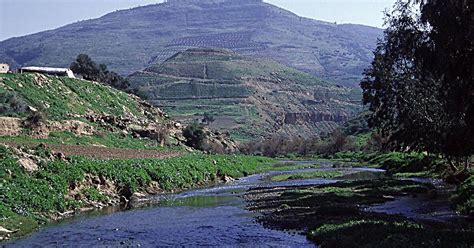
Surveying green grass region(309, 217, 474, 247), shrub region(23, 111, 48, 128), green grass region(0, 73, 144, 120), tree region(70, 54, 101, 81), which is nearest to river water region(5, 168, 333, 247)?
green grass region(309, 217, 474, 247)

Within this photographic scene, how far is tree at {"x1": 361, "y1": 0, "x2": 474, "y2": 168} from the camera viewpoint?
106ft

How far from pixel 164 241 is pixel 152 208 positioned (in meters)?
17.9

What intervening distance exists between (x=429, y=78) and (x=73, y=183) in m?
37.7

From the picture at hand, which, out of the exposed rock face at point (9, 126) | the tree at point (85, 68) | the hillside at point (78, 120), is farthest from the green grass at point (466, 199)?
the tree at point (85, 68)

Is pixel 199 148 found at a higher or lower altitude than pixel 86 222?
lower

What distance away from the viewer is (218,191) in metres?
72.2

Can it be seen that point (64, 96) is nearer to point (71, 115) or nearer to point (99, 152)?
point (71, 115)

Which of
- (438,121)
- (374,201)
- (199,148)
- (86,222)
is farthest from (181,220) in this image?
(199,148)

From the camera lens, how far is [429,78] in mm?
56125

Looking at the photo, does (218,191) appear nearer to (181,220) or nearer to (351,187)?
(351,187)

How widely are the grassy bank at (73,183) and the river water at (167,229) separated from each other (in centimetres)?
238

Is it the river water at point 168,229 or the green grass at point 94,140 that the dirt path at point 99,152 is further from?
the river water at point 168,229

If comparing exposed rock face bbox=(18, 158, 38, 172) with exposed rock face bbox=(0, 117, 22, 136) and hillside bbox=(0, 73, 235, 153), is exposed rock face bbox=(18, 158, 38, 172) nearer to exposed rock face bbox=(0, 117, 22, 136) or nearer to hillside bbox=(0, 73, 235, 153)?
hillside bbox=(0, 73, 235, 153)

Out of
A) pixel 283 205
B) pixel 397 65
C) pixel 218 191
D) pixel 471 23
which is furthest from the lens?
pixel 218 191
